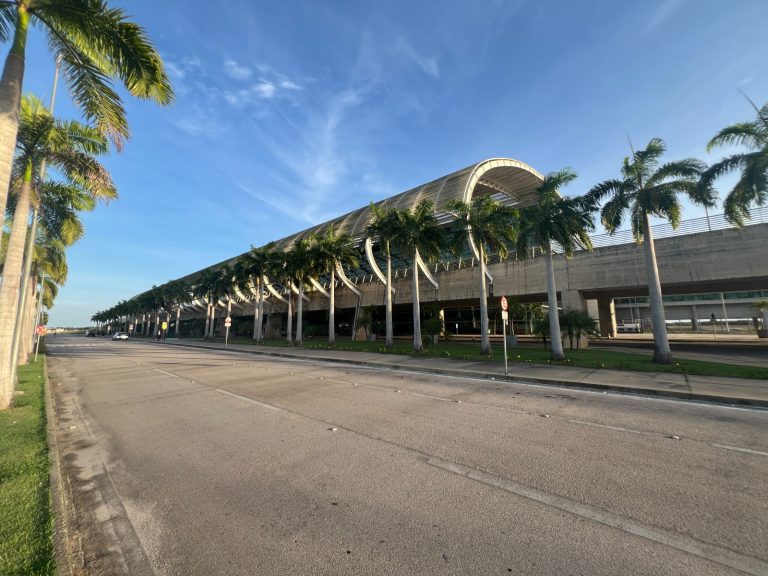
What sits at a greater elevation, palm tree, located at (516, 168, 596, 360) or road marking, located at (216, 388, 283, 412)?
palm tree, located at (516, 168, 596, 360)

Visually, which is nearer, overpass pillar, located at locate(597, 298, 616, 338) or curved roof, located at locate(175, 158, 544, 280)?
curved roof, located at locate(175, 158, 544, 280)

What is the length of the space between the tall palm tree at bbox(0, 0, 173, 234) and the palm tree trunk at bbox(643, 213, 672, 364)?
20.8m

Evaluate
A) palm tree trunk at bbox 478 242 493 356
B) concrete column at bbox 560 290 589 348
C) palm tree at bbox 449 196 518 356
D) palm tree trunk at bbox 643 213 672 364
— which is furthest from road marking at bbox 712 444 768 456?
concrete column at bbox 560 290 589 348

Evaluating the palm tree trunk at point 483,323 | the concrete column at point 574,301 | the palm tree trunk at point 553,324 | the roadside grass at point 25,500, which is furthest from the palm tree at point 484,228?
the roadside grass at point 25,500

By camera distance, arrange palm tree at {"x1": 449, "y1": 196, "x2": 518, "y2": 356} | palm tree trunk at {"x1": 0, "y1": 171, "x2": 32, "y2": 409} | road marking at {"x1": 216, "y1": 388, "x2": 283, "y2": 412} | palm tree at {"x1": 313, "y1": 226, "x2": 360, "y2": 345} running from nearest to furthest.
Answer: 1. palm tree trunk at {"x1": 0, "y1": 171, "x2": 32, "y2": 409}
2. road marking at {"x1": 216, "y1": 388, "x2": 283, "y2": 412}
3. palm tree at {"x1": 449, "y1": 196, "x2": 518, "y2": 356}
4. palm tree at {"x1": 313, "y1": 226, "x2": 360, "y2": 345}

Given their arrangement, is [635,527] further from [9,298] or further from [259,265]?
[259,265]

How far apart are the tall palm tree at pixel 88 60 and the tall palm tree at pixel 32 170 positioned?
172cm

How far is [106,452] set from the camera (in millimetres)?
5980

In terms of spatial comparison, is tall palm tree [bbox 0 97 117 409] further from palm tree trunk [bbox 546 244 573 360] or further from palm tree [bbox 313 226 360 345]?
palm tree [bbox 313 226 360 345]

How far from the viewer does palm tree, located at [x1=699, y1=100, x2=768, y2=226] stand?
585 inches

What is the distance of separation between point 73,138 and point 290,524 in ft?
45.6

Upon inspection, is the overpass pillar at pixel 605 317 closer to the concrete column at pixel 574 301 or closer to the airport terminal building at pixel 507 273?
the airport terminal building at pixel 507 273

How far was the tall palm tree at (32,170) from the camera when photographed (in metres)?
8.31

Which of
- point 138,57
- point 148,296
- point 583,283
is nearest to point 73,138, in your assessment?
point 138,57
